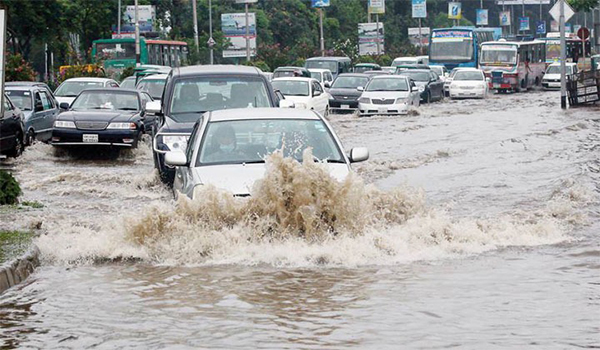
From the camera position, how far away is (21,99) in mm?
26438

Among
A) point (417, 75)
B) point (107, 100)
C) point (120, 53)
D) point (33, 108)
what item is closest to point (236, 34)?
point (120, 53)

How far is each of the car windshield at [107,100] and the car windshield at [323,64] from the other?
3047 centimetres

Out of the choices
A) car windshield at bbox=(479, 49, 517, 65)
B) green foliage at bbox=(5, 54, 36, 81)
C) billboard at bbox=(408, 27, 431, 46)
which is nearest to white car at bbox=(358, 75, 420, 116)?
green foliage at bbox=(5, 54, 36, 81)

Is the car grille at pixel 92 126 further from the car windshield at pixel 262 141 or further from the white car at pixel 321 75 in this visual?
the white car at pixel 321 75

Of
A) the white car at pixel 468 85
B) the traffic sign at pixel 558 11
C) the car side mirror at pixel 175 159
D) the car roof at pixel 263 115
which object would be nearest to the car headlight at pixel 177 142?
the car roof at pixel 263 115

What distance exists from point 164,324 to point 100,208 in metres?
8.45

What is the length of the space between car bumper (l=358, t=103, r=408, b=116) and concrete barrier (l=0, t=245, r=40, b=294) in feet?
92.6

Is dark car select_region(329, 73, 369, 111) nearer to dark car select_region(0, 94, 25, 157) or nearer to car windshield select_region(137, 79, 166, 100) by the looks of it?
car windshield select_region(137, 79, 166, 100)

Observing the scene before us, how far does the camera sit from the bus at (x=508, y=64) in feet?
193

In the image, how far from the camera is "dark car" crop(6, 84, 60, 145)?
26.1m

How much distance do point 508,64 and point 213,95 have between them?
4443 centimetres

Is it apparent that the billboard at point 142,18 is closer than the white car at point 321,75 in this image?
No

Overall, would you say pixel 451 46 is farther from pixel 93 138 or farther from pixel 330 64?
pixel 93 138

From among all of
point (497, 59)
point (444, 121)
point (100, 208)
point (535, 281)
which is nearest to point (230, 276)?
point (535, 281)
